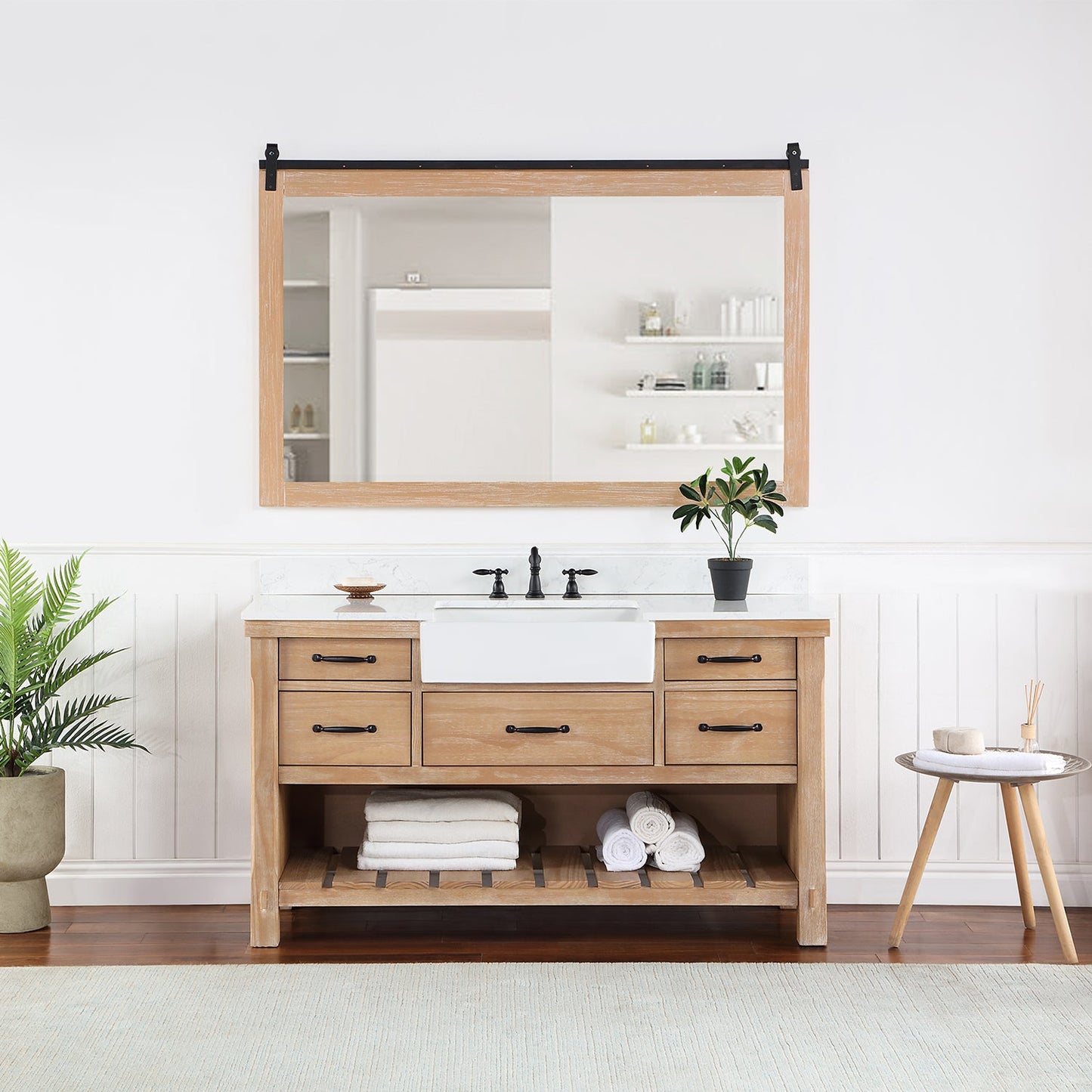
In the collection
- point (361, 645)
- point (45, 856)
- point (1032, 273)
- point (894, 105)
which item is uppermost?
point (894, 105)

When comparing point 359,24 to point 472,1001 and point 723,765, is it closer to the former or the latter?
point 723,765

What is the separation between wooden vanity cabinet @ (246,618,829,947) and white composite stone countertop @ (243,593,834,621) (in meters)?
0.02

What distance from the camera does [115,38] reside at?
296 cm

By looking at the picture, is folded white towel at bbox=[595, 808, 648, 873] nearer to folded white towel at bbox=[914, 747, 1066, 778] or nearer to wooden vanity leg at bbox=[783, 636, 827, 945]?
wooden vanity leg at bbox=[783, 636, 827, 945]

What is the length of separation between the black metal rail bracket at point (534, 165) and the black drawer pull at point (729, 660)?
1.29 meters

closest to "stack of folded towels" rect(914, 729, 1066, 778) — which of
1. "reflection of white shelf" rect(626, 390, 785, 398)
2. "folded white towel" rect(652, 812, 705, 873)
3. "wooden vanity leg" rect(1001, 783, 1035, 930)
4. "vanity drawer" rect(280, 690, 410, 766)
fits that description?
"wooden vanity leg" rect(1001, 783, 1035, 930)

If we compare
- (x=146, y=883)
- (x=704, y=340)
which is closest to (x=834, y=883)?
(x=704, y=340)

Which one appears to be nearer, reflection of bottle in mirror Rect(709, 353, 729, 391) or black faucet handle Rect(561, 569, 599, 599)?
black faucet handle Rect(561, 569, 599, 599)

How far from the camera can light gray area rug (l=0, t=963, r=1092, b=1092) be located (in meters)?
2.04

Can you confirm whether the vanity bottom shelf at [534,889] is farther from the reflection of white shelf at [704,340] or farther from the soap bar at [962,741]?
the reflection of white shelf at [704,340]

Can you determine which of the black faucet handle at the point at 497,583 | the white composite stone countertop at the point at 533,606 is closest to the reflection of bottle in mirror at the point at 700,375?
the white composite stone countertop at the point at 533,606

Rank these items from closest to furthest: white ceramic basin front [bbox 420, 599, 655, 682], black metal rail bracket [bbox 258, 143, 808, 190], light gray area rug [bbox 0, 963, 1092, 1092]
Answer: light gray area rug [bbox 0, 963, 1092, 1092], white ceramic basin front [bbox 420, 599, 655, 682], black metal rail bracket [bbox 258, 143, 808, 190]

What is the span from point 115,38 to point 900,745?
285cm

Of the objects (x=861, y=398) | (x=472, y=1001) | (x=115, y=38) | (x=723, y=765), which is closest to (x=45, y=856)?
(x=472, y=1001)
